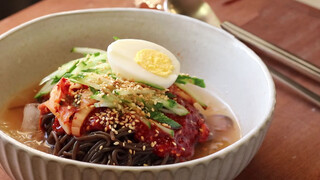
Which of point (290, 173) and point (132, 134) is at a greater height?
point (132, 134)

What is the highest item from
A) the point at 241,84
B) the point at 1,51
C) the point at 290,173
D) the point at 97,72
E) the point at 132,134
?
the point at 1,51

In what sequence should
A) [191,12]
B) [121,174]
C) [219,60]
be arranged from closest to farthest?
[121,174]
[219,60]
[191,12]

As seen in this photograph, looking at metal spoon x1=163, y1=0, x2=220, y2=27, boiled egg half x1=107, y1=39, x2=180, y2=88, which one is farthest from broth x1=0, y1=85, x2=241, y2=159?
metal spoon x1=163, y1=0, x2=220, y2=27

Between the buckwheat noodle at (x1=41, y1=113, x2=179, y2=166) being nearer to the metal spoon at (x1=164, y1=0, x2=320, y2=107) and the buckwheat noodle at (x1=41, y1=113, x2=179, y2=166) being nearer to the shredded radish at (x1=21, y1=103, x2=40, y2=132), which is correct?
the shredded radish at (x1=21, y1=103, x2=40, y2=132)

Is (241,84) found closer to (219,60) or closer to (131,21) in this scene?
(219,60)

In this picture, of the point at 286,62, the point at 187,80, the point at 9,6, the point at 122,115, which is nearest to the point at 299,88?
the point at 286,62

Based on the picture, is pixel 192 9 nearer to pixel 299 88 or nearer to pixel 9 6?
pixel 299 88

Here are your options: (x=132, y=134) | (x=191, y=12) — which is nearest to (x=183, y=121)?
(x=132, y=134)
